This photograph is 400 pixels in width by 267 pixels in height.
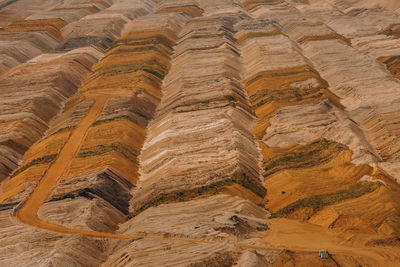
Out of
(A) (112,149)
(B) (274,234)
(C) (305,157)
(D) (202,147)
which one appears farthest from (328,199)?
(A) (112,149)

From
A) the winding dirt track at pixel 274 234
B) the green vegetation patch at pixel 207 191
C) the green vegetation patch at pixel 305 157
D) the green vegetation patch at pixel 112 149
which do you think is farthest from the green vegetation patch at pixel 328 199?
the green vegetation patch at pixel 112 149

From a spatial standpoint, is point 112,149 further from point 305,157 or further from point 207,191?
point 305,157

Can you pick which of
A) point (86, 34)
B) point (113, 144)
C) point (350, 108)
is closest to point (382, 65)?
point (350, 108)

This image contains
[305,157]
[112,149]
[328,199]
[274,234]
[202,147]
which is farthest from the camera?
[112,149]

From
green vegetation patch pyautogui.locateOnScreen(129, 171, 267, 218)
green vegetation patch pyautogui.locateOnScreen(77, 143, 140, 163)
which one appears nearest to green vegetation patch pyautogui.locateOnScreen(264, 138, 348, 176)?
green vegetation patch pyautogui.locateOnScreen(129, 171, 267, 218)

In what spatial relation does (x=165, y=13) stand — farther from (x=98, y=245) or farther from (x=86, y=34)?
(x=98, y=245)
